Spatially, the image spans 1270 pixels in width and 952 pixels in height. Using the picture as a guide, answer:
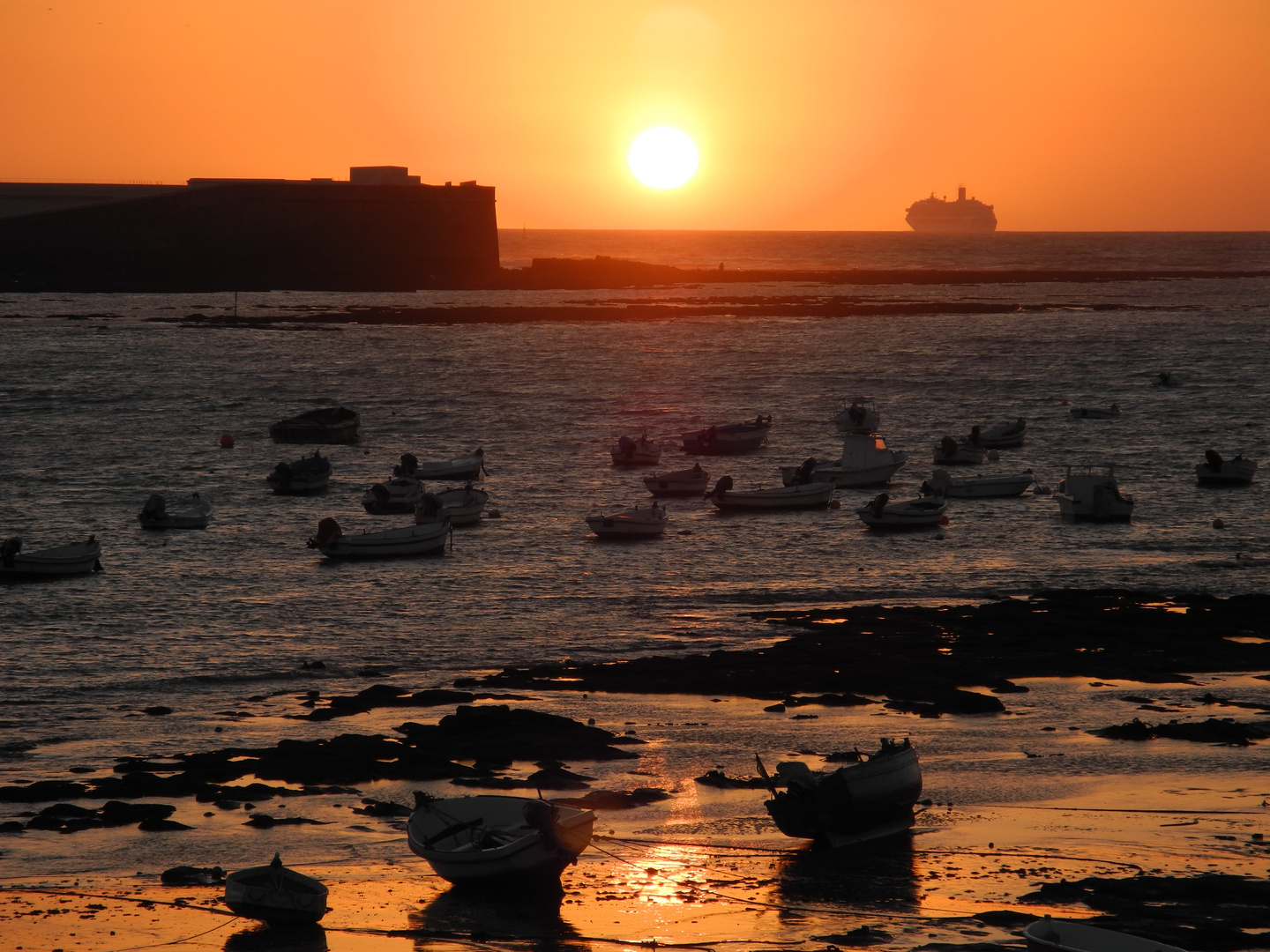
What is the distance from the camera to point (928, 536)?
3262 cm

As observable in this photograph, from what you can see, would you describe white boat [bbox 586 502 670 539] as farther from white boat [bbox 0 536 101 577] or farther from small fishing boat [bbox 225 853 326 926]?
small fishing boat [bbox 225 853 326 926]

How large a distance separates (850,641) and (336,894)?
11473 millimetres

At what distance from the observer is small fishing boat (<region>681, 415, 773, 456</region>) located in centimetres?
4831

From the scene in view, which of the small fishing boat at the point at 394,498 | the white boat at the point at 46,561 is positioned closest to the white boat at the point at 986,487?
the small fishing boat at the point at 394,498

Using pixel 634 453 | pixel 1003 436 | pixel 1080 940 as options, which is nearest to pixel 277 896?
pixel 1080 940

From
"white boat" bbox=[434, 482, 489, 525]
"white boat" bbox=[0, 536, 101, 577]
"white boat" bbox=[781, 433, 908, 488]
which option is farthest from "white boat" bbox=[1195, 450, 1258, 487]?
"white boat" bbox=[0, 536, 101, 577]

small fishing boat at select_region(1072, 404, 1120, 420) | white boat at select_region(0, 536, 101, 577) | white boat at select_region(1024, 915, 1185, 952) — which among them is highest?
small fishing boat at select_region(1072, 404, 1120, 420)

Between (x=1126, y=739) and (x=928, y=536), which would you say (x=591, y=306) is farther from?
(x=1126, y=739)

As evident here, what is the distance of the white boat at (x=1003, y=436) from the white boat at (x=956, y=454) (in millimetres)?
3093

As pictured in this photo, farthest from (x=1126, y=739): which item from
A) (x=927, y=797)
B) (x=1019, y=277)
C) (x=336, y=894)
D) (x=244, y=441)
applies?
(x=1019, y=277)

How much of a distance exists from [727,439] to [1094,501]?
17.0 metres

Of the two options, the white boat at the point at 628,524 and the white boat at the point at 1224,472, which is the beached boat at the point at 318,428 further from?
the white boat at the point at 1224,472

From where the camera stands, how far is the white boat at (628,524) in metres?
32.2

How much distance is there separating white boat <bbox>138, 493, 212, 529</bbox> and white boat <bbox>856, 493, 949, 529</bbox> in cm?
1663
